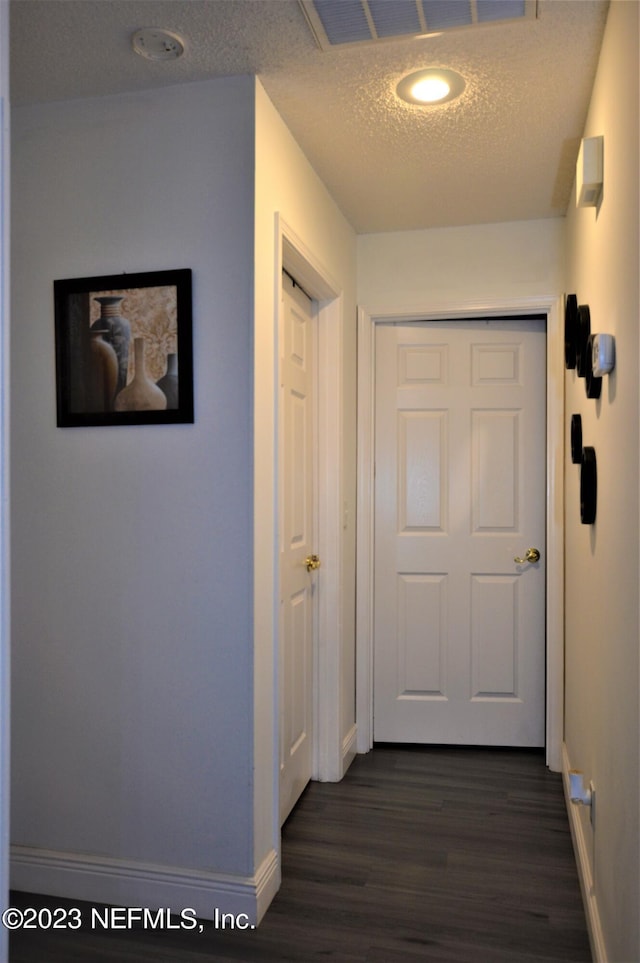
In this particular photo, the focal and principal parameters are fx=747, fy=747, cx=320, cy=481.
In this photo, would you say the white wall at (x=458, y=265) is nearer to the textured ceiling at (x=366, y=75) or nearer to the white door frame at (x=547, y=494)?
the white door frame at (x=547, y=494)

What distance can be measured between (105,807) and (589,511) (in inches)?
66.8

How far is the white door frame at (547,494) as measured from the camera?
3354 mm

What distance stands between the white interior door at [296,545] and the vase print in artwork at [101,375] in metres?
0.67

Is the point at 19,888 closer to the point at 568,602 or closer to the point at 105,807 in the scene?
the point at 105,807

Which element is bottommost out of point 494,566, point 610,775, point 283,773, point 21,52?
point 283,773

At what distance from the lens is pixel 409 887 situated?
2340 mm

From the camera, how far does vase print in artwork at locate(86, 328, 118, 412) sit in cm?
228

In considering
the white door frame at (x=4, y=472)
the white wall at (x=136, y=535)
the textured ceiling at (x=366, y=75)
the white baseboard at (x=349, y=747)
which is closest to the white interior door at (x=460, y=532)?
the white baseboard at (x=349, y=747)

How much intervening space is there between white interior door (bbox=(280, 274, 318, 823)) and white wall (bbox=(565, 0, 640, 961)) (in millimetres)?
1045

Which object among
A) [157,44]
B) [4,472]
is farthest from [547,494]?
[4,472]

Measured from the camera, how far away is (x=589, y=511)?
2139 millimetres

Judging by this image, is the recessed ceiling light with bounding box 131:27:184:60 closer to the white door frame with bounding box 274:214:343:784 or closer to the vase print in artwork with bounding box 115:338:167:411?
the vase print in artwork with bounding box 115:338:167:411

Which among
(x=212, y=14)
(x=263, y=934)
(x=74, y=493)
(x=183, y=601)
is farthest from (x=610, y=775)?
(x=212, y=14)

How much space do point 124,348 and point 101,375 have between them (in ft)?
0.36
